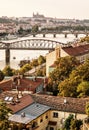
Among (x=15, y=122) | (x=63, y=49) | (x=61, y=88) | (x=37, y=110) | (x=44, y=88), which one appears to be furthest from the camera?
(x=63, y=49)

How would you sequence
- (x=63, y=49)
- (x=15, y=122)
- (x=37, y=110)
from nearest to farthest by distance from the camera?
1. (x=15, y=122)
2. (x=37, y=110)
3. (x=63, y=49)

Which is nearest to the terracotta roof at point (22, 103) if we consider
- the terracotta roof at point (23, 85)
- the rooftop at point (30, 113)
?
the rooftop at point (30, 113)

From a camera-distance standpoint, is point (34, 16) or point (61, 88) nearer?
point (61, 88)

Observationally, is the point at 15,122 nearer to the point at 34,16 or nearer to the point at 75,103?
the point at 75,103

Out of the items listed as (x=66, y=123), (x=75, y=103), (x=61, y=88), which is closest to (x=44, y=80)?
(x=61, y=88)

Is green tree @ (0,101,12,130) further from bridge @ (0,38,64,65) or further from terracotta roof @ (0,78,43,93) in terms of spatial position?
bridge @ (0,38,64,65)

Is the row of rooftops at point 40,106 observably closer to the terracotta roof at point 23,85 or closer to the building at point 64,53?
the terracotta roof at point 23,85
